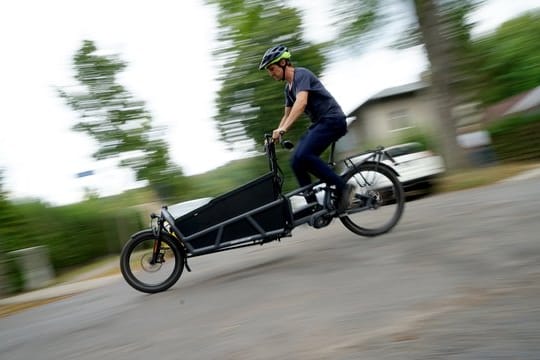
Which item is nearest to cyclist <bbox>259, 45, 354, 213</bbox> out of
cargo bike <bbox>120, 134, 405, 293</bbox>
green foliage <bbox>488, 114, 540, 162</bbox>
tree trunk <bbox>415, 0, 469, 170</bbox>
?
cargo bike <bbox>120, 134, 405, 293</bbox>

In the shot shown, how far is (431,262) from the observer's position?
4.64 meters

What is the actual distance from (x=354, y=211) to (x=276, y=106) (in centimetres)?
1315

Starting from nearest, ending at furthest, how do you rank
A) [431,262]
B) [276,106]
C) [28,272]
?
[431,262], [28,272], [276,106]

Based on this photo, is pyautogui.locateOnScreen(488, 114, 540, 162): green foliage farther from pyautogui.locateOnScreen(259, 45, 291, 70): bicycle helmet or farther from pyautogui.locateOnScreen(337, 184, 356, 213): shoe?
pyautogui.locateOnScreen(259, 45, 291, 70): bicycle helmet

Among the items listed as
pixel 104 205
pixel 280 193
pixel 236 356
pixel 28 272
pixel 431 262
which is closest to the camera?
pixel 236 356

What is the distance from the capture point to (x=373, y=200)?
6.05 m

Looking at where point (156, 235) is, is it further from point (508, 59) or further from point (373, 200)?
point (508, 59)

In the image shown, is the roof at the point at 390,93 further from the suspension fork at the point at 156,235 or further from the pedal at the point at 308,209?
the suspension fork at the point at 156,235

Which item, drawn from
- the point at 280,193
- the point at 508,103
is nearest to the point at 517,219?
the point at 280,193

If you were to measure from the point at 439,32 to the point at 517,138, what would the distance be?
6.58 metres

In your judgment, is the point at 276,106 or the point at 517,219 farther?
the point at 276,106

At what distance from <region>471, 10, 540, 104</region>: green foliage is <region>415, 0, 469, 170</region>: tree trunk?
1606mm

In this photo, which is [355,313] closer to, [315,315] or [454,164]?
[315,315]

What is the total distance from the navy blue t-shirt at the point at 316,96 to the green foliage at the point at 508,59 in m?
12.1
